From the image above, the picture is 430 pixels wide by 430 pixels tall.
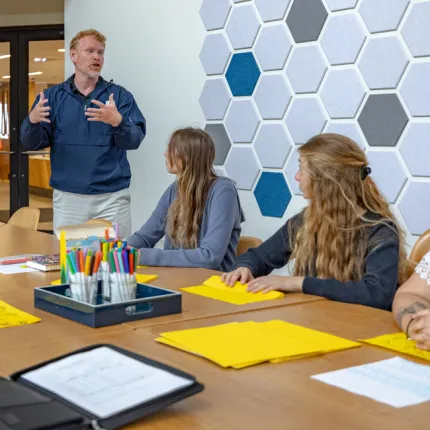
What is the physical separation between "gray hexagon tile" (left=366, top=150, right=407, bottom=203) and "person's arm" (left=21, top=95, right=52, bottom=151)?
1.76 metres

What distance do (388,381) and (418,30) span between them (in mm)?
2095

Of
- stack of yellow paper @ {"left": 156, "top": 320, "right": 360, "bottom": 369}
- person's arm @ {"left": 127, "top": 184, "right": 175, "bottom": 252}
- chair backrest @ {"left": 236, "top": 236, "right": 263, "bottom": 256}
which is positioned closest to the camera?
stack of yellow paper @ {"left": 156, "top": 320, "right": 360, "bottom": 369}

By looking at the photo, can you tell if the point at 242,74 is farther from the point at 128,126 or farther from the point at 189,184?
the point at 189,184

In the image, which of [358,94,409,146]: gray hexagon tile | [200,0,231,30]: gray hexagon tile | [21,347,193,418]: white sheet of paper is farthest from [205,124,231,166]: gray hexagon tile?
[21,347,193,418]: white sheet of paper

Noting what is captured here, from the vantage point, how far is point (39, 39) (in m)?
6.52

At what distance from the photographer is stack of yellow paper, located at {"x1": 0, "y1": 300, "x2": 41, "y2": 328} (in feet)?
5.10

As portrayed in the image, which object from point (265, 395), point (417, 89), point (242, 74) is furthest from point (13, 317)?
point (242, 74)

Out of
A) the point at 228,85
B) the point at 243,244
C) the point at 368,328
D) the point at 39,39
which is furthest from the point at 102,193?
the point at 39,39

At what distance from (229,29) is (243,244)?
148 centimetres

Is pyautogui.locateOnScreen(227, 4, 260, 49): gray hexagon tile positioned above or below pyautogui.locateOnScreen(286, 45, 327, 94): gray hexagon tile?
above

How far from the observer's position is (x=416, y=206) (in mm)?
2975

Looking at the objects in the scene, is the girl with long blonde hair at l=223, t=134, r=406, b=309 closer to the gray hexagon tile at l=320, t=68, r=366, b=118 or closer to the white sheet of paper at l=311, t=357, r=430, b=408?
the white sheet of paper at l=311, t=357, r=430, b=408

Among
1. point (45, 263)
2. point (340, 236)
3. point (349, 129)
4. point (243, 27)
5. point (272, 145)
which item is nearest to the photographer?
point (340, 236)

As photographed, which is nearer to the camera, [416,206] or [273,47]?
[416,206]
